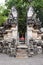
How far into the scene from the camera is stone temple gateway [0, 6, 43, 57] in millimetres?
16125

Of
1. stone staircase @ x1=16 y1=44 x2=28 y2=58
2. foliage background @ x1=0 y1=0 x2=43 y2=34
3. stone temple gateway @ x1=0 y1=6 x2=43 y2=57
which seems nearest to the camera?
stone staircase @ x1=16 y1=44 x2=28 y2=58

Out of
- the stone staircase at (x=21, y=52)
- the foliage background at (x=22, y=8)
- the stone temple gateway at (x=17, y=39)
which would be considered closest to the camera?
the stone staircase at (x=21, y=52)

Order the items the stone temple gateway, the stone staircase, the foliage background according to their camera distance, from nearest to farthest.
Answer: the stone staircase → the stone temple gateway → the foliage background

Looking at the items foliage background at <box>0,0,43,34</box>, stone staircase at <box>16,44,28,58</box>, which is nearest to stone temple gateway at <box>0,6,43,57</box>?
stone staircase at <box>16,44,28,58</box>

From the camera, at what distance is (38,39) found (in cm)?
1828

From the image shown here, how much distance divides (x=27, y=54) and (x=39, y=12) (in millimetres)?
13069

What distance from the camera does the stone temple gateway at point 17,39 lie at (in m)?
16.1

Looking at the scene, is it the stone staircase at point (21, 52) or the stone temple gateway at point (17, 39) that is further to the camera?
the stone temple gateway at point (17, 39)

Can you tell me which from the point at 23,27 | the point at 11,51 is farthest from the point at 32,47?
the point at 23,27

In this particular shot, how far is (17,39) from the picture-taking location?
59.9 ft

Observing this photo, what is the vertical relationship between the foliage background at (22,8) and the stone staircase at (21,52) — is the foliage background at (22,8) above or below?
above

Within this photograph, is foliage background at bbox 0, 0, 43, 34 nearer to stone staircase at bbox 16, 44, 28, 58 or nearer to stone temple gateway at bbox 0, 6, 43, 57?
stone temple gateway at bbox 0, 6, 43, 57

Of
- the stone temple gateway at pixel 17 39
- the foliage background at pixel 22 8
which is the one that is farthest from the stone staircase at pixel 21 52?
the foliage background at pixel 22 8

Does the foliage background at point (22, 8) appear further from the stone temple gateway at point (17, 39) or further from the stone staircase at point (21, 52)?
the stone staircase at point (21, 52)
